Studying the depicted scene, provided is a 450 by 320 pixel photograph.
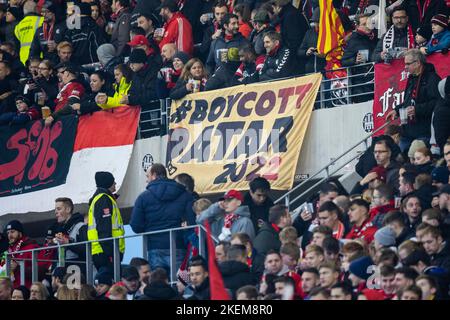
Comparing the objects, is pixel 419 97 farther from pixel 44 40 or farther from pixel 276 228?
pixel 44 40

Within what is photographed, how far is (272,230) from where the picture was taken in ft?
61.9

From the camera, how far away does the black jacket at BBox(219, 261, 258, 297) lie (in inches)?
696

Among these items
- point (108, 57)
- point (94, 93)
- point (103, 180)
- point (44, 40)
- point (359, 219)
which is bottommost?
point (359, 219)

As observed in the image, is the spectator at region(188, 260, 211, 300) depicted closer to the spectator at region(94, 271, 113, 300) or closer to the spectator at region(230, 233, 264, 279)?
the spectator at region(230, 233, 264, 279)

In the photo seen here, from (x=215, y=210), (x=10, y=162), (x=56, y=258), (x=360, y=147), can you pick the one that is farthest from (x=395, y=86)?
(x=10, y=162)

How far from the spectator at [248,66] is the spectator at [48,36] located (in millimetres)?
Result: 4746

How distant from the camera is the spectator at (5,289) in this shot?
20250 mm

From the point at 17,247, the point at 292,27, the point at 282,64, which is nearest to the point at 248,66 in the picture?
the point at 282,64

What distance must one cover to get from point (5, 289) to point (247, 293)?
4.52 m
